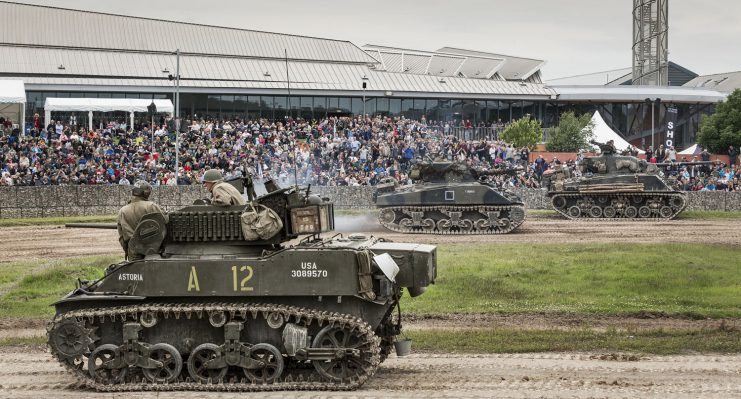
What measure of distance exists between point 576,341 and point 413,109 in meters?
49.4

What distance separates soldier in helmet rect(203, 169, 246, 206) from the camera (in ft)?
47.5

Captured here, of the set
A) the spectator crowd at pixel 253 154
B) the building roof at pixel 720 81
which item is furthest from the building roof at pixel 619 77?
the spectator crowd at pixel 253 154

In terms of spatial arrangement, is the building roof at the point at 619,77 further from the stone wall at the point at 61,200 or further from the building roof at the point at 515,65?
the stone wall at the point at 61,200

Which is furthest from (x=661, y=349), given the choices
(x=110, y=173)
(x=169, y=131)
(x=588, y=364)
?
(x=169, y=131)

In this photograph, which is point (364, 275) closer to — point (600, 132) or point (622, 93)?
point (600, 132)

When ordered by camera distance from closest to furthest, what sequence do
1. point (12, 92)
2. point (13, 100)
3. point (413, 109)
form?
point (13, 100) < point (12, 92) < point (413, 109)

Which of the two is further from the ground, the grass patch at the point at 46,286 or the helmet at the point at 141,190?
the helmet at the point at 141,190

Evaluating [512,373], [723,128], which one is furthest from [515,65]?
[512,373]

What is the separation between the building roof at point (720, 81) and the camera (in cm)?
9514

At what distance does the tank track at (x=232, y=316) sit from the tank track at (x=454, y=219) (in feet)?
77.1

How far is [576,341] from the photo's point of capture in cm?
1722

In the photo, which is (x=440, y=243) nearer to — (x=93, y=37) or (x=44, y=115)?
(x=44, y=115)

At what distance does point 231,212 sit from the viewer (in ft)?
46.7

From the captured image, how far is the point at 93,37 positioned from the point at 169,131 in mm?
19131
